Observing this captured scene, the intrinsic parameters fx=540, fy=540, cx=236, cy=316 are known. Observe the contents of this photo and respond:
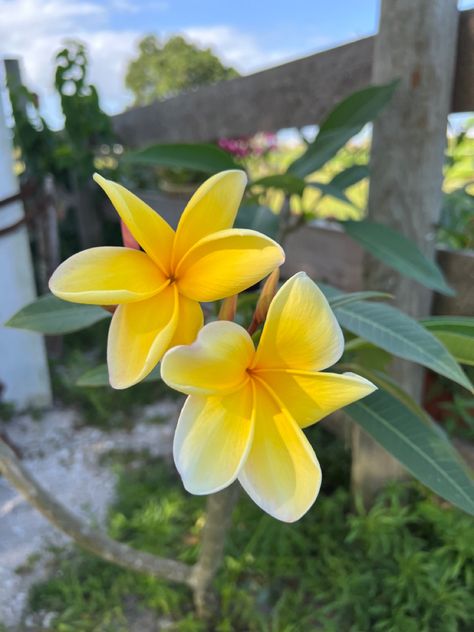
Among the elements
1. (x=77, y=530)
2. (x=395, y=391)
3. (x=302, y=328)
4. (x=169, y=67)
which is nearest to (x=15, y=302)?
(x=77, y=530)

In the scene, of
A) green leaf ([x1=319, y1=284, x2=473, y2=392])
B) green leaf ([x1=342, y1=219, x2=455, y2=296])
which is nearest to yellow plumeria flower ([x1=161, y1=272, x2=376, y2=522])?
green leaf ([x1=319, y1=284, x2=473, y2=392])

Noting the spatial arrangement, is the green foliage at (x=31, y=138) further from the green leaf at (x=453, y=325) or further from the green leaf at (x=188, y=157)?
the green leaf at (x=453, y=325)

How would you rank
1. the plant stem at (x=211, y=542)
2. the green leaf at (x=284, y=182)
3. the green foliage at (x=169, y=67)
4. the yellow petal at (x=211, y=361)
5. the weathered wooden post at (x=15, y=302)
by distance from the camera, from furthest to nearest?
1. the green foliage at (x=169, y=67)
2. the weathered wooden post at (x=15, y=302)
3. the green leaf at (x=284, y=182)
4. the plant stem at (x=211, y=542)
5. the yellow petal at (x=211, y=361)

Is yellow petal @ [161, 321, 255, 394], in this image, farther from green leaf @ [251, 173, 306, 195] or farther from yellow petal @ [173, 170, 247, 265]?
green leaf @ [251, 173, 306, 195]

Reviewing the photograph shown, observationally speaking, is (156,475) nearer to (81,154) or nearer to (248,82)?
(248,82)

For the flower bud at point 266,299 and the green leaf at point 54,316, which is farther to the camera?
the green leaf at point 54,316

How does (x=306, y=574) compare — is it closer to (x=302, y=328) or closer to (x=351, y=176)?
(x=351, y=176)

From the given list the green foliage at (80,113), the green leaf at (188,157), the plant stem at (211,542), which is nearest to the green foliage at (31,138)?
the green foliage at (80,113)
